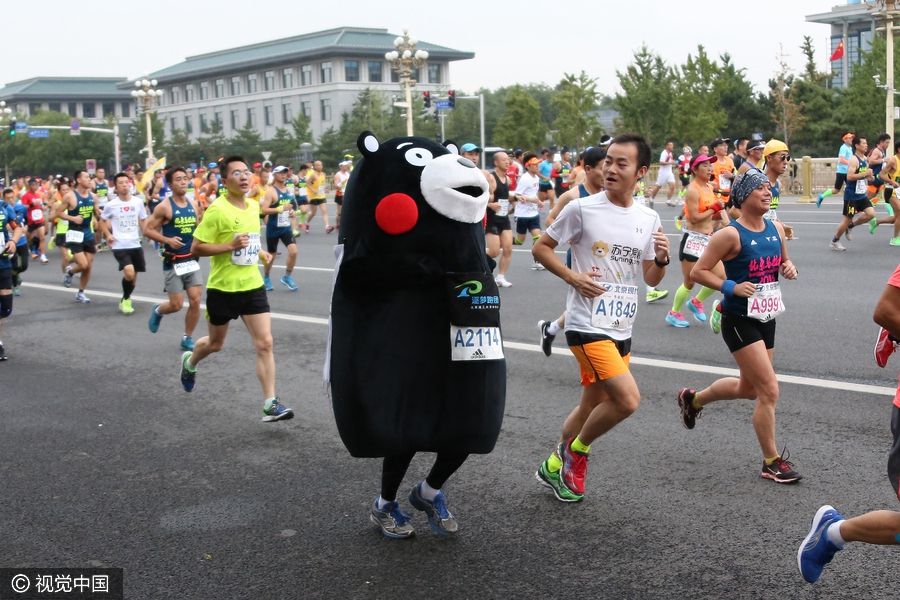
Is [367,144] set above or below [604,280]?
above

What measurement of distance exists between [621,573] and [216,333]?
13.4 feet

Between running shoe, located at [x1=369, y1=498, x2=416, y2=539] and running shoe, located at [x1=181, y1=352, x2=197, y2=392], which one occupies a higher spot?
running shoe, located at [x1=181, y1=352, x2=197, y2=392]

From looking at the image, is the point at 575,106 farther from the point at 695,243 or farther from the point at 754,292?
the point at 754,292

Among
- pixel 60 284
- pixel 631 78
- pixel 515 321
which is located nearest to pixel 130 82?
pixel 631 78

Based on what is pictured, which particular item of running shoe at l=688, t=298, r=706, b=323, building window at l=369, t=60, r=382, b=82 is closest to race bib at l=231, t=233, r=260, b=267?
running shoe at l=688, t=298, r=706, b=323

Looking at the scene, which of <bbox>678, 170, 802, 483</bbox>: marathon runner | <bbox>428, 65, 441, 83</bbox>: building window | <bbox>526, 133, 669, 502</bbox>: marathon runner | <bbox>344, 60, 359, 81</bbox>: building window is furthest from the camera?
<bbox>428, 65, 441, 83</bbox>: building window

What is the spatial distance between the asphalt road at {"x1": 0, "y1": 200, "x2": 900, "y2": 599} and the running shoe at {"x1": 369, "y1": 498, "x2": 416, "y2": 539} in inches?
2.4

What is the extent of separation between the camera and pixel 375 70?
299 ft

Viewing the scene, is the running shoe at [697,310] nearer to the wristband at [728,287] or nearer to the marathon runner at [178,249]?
the wristband at [728,287]

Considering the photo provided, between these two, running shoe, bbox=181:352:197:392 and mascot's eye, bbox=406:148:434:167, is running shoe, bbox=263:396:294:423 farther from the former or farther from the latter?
mascot's eye, bbox=406:148:434:167

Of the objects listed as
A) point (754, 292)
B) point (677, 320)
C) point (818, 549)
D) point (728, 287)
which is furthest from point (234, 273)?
point (677, 320)

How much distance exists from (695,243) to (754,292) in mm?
4724

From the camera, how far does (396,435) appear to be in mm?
4141

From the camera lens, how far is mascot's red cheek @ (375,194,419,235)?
13.5 feet
